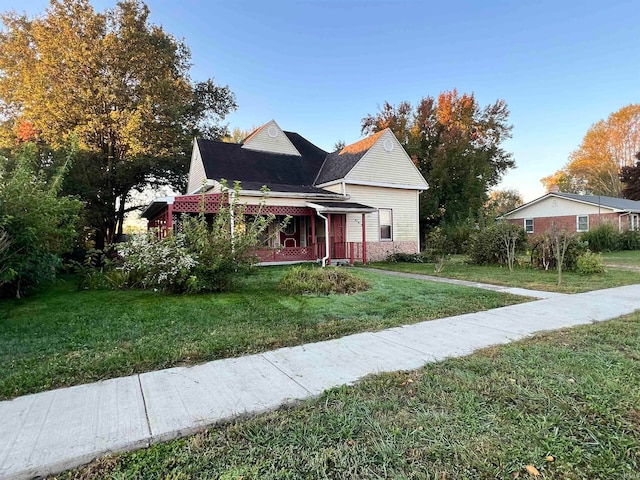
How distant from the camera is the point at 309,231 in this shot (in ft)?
53.3

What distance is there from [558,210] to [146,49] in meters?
32.2

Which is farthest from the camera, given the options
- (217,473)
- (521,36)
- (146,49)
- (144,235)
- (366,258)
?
(146,49)

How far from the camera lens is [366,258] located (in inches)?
624

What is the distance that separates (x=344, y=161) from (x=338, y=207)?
3983 millimetres

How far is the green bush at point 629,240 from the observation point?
23.2 m

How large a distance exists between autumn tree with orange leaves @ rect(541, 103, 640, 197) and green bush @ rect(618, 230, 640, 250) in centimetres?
2235

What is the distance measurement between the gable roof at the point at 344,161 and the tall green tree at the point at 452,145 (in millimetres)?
10610

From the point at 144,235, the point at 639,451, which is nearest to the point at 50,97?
the point at 144,235

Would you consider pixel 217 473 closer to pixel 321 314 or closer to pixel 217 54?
pixel 321 314

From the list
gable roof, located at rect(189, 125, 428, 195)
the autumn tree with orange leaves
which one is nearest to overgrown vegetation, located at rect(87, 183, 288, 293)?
gable roof, located at rect(189, 125, 428, 195)

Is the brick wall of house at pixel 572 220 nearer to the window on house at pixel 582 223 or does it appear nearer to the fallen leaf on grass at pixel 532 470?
the window on house at pixel 582 223

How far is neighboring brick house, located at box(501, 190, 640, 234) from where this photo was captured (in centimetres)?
2617

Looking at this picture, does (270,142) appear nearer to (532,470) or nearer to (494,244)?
(494,244)

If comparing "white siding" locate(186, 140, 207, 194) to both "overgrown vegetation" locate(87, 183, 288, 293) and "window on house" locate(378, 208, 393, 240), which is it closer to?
"overgrown vegetation" locate(87, 183, 288, 293)
